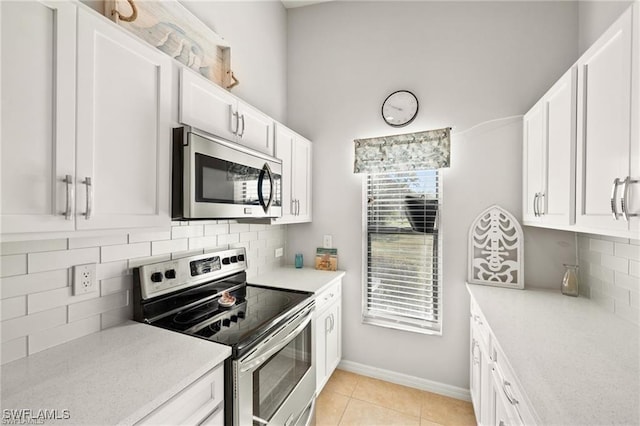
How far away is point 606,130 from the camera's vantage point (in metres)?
1.07

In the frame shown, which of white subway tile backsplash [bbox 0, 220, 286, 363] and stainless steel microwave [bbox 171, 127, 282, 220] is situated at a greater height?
stainless steel microwave [bbox 171, 127, 282, 220]

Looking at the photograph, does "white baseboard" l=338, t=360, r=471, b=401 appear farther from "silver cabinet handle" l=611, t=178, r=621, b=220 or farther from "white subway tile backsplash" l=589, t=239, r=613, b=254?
"silver cabinet handle" l=611, t=178, r=621, b=220

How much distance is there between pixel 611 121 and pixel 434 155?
3.85 feet

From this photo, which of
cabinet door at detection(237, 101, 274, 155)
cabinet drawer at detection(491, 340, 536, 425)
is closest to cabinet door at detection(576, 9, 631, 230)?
cabinet drawer at detection(491, 340, 536, 425)

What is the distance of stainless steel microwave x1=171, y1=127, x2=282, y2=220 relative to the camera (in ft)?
3.92

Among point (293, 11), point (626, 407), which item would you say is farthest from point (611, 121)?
point (293, 11)

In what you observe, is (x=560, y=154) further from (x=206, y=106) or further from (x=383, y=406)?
(x=383, y=406)

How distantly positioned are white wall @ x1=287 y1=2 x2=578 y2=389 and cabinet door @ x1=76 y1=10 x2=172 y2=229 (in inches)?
64.2

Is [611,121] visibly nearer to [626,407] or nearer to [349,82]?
[626,407]

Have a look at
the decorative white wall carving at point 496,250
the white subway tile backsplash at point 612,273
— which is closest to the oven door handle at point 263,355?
Result: the decorative white wall carving at point 496,250

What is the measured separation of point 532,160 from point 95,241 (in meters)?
2.53

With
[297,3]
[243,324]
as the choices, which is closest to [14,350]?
[243,324]

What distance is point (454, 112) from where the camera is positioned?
2.20 meters

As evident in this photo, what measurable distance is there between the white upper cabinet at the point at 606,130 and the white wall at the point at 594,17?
27.1 inches
